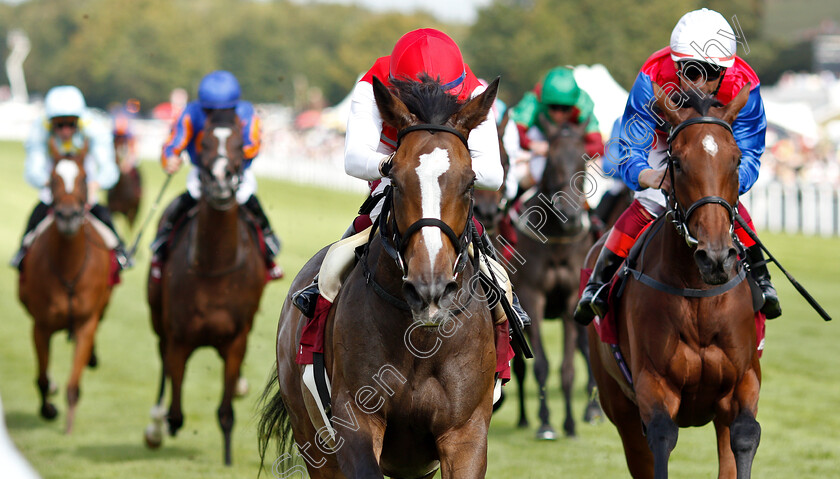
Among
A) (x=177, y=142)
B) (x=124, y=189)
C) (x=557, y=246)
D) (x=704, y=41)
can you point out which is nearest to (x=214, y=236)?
(x=177, y=142)

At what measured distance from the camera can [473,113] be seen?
374cm

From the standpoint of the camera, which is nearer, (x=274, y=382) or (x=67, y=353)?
(x=274, y=382)

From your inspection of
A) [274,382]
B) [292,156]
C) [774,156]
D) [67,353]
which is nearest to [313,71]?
[292,156]

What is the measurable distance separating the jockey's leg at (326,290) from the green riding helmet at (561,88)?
4.81 meters

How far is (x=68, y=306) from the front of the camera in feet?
28.4

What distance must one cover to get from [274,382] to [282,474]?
0.46 metres

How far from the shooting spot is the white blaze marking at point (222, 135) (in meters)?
7.42

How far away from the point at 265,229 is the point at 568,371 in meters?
2.48

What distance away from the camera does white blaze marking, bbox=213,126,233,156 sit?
7.42 metres

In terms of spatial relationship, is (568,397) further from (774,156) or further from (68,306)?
(774,156)

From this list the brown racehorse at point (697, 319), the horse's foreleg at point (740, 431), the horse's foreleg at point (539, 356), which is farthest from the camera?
the horse's foreleg at point (539, 356)

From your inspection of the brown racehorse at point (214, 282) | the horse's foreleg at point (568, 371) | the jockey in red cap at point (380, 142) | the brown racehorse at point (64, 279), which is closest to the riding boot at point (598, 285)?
the jockey in red cap at point (380, 142)

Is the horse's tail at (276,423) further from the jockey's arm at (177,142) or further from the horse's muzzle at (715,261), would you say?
the jockey's arm at (177,142)

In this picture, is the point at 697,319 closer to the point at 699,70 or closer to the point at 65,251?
the point at 699,70
